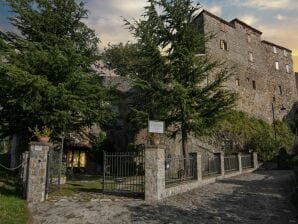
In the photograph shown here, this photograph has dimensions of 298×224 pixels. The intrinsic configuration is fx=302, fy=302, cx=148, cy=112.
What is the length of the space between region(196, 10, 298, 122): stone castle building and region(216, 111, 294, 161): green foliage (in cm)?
293

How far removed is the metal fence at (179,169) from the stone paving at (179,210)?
1.01 meters

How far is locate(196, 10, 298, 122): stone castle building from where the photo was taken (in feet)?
120

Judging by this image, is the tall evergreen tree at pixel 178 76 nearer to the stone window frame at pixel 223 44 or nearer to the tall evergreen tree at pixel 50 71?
the tall evergreen tree at pixel 50 71

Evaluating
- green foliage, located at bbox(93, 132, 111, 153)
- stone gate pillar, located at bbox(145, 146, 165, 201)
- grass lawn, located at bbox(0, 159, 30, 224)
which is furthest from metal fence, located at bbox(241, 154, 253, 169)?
grass lawn, located at bbox(0, 159, 30, 224)

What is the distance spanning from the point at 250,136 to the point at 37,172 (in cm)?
2406

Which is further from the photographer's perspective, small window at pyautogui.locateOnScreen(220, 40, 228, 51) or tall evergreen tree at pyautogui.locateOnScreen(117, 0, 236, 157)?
small window at pyautogui.locateOnScreen(220, 40, 228, 51)

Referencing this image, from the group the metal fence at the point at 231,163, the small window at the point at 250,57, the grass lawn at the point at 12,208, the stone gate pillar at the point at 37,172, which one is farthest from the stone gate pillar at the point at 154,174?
the small window at the point at 250,57

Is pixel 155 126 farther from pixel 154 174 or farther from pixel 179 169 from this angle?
pixel 179 169

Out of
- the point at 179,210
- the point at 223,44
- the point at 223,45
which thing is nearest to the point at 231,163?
the point at 179,210

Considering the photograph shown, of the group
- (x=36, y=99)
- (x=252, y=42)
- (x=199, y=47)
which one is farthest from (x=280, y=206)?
(x=252, y=42)

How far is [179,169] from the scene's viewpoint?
1368cm

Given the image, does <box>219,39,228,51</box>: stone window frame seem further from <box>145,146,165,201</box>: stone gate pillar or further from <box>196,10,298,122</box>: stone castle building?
<box>145,146,165,201</box>: stone gate pillar

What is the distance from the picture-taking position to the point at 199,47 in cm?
1658

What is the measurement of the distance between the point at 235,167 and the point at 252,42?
26.3 m
